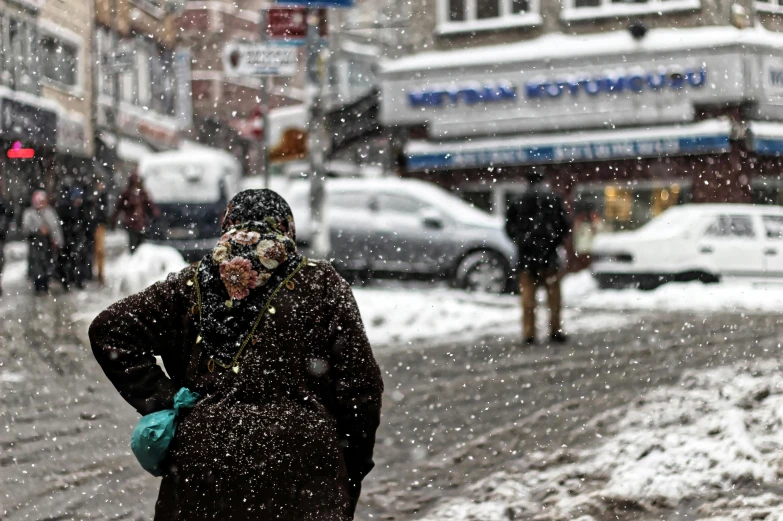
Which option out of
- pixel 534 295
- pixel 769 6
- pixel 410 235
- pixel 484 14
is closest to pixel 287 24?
pixel 534 295

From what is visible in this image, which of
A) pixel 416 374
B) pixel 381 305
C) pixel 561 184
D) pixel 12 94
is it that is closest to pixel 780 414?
pixel 416 374

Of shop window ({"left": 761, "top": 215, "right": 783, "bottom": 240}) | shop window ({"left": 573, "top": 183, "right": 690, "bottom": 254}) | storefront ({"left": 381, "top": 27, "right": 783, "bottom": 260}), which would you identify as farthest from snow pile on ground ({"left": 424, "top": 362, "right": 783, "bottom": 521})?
shop window ({"left": 573, "top": 183, "right": 690, "bottom": 254})

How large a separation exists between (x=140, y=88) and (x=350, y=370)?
36.8m

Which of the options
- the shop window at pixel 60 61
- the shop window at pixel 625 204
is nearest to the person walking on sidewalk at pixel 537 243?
the shop window at pixel 625 204

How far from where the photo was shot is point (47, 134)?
2892 centimetres

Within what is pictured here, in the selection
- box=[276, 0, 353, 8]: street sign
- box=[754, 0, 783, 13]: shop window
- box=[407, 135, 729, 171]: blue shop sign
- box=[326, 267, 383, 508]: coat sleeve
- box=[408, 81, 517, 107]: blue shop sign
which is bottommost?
box=[326, 267, 383, 508]: coat sleeve

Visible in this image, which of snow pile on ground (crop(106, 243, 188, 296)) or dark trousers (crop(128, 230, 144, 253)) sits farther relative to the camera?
dark trousers (crop(128, 230, 144, 253))

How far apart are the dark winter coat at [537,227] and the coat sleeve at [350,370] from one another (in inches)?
322

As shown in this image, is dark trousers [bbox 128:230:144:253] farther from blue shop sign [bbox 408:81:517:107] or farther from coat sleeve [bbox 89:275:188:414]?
coat sleeve [bbox 89:275:188:414]

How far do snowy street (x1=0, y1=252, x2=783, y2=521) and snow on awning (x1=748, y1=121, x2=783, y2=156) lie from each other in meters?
10.1

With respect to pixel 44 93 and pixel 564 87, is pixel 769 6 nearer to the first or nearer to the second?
pixel 564 87

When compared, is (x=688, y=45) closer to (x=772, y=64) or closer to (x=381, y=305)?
(x=772, y=64)

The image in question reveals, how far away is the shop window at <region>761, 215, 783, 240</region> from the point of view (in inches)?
623

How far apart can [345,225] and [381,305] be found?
10.7 ft
